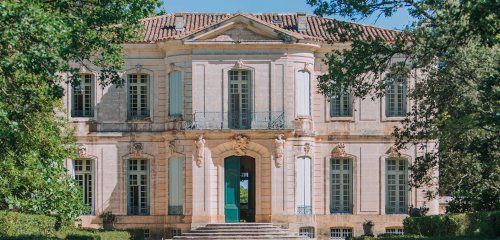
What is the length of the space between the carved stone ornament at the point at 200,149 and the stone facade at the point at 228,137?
0.03 m

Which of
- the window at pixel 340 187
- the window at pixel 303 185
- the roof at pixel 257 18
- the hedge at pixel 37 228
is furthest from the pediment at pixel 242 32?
the hedge at pixel 37 228

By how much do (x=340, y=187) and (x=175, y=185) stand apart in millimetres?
5997

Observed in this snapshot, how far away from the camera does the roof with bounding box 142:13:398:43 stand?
1692 inches

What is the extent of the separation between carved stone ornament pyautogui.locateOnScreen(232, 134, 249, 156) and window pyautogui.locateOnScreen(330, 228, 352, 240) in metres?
4.40

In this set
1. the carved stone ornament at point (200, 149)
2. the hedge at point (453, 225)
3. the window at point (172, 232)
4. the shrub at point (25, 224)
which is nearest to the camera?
the hedge at point (453, 225)

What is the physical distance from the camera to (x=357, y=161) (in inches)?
1705

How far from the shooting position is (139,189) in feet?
141

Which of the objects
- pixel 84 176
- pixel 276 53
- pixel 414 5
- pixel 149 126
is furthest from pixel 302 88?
pixel 414 5

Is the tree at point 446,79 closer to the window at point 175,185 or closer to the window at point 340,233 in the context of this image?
the window at point 340,233

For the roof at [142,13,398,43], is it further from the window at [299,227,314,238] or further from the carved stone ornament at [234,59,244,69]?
the window at [299,227,314,238]

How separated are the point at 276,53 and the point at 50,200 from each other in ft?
52.8

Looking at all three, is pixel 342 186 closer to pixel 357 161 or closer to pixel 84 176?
pixel 357 161

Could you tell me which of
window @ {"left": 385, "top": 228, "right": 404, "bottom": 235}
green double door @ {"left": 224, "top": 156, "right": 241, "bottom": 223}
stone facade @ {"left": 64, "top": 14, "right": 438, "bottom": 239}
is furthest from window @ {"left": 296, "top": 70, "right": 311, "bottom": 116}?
window @ {"left": 385, "top": 228, "right": 404, "bottom": 235}

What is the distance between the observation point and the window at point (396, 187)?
143ft
